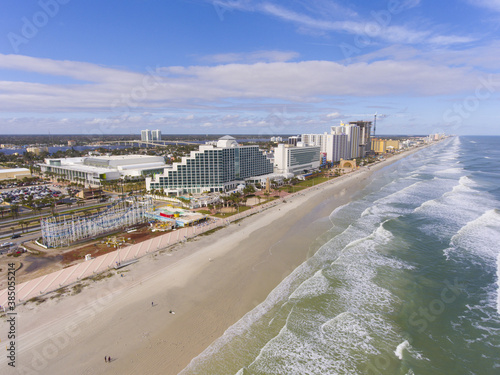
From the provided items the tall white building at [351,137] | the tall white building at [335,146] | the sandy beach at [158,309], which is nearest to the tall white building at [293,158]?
the tall white building at [335,146]

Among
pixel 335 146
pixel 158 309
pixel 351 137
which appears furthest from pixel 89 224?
pixel 351 137

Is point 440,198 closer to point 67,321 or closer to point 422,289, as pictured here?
point 422,289

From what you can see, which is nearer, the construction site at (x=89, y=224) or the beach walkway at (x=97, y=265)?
the beach walkway at (x=97, y=265)

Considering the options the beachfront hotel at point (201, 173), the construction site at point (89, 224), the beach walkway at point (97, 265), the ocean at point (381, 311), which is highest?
the beachfront hotel at point (201, 173)

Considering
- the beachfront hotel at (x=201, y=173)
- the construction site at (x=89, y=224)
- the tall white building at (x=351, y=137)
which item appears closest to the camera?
the construction site at (x=89, y=224)

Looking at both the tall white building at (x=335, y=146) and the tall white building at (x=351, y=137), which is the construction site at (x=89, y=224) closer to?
the tall white building at (x=335, y=146)

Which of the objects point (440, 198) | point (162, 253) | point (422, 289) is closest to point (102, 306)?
point (162, 253)
